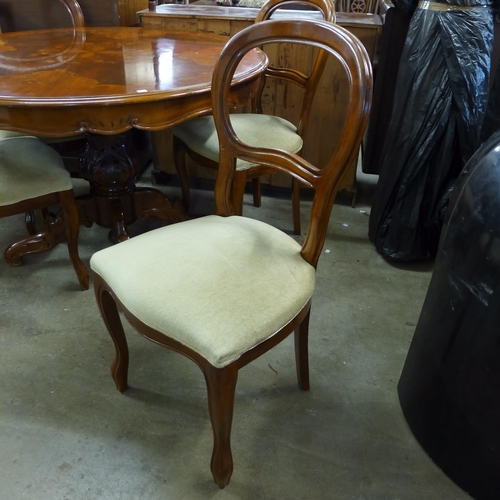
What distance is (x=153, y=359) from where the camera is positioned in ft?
4.74

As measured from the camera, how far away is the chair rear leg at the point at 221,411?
90 cm

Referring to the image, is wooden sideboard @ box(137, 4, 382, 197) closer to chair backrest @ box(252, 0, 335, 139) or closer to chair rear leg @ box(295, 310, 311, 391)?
chair backrest @ box(252, 0, 335, 139)

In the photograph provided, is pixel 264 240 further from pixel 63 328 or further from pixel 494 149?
pixel 63 328

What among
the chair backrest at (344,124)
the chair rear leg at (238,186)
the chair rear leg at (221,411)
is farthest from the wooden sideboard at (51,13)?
the chair rear leg at (221,411)

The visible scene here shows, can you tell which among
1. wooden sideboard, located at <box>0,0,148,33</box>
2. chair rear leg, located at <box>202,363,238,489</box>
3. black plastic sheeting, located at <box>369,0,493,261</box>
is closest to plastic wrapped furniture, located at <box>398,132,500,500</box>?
chair rear leg, located at <box>202,363,238,489</box>

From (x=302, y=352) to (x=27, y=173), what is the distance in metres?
1.09

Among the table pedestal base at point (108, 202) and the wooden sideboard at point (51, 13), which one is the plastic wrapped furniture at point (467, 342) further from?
the wooden sideboard at point (51, 13)

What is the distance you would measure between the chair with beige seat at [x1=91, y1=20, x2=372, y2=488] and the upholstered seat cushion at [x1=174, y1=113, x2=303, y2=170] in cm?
56

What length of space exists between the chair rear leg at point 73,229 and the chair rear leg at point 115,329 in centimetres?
51

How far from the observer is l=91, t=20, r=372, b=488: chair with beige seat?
2.89 ft

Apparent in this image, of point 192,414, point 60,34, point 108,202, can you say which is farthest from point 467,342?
point 60,34

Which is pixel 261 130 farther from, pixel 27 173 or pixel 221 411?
pixel 221 411

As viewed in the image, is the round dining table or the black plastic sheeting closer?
the round dining table

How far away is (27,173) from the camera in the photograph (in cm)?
150
